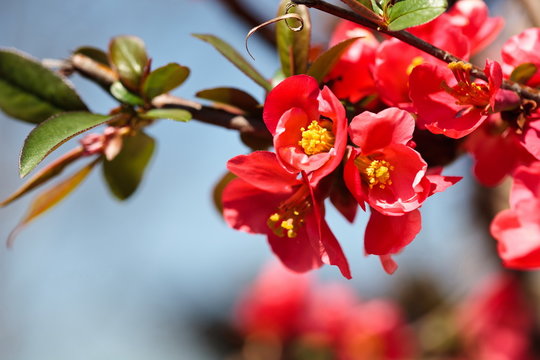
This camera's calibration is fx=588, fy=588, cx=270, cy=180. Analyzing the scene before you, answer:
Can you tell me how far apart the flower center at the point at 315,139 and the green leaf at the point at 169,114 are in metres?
0.12

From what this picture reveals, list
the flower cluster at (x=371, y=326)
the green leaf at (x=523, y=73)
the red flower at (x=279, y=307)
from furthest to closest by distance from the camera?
the red flower at (x=279, y=307) < the flower cluster at (x=371, y=326) < the green leaf at (x=523, y=73)

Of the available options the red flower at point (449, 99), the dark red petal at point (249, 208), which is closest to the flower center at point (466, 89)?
the red flower at point (449, 99)

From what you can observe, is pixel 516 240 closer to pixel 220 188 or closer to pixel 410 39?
pixel 410 39

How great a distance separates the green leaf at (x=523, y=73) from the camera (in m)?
0.55

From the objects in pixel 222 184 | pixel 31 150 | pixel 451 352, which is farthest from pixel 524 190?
pixel 451 352

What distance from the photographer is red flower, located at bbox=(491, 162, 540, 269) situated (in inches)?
22.3

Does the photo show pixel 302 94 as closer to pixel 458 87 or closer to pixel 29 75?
pixel 458 87

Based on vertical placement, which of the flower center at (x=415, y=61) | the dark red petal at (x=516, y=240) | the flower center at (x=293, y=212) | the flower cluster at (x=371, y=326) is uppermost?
the flower center at (x=415, y=61)

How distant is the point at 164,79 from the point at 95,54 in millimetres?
162

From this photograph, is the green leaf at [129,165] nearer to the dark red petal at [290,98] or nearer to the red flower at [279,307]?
the dark red petal at [290,98]

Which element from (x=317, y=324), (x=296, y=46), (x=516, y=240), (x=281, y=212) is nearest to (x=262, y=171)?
(x=281, y=212)

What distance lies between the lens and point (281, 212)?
0.57 metres

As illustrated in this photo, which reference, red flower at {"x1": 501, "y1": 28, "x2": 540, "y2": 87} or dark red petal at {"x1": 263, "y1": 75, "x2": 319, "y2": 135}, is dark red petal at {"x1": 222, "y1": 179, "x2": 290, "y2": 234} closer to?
dark red petal at {"x1": 263, "y1": 75, "x2": 319, "y2": 135}

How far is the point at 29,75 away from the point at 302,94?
34 cm
